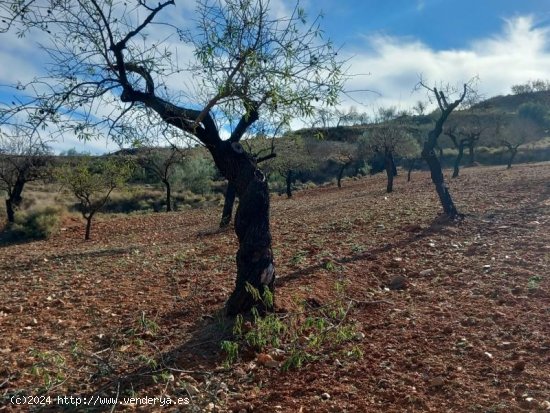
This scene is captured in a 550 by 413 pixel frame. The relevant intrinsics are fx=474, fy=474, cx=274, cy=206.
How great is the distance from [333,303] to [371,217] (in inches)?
274

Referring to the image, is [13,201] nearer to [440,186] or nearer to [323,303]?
[440,186]

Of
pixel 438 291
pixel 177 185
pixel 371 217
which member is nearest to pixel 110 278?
pixel 438 291

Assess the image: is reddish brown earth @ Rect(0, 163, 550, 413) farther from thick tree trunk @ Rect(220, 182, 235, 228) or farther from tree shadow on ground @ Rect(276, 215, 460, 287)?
thick tree trunk @ Rect(220, 182, 235, 228)

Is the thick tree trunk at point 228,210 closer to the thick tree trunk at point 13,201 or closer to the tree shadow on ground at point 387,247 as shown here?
the tree shadow on ground at point 387,247

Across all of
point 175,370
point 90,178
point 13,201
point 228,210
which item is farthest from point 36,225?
point 175,370

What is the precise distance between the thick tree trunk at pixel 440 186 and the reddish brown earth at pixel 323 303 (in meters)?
0.57

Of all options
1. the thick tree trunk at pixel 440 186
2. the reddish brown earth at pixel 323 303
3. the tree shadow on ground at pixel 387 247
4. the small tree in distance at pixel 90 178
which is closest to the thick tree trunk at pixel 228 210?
the small tree in distance at pixel 90 178

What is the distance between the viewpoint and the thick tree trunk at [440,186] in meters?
10.5

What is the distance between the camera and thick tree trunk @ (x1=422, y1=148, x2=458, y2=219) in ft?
34.5

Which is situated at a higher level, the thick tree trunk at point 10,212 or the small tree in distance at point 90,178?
the small tree in distance at point 90,178

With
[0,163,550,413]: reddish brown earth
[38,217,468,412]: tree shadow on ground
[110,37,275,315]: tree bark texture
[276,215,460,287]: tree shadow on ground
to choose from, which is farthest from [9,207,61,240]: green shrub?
[38,217,468,412]: tree shadow on ground

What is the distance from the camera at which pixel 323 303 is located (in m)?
5.53

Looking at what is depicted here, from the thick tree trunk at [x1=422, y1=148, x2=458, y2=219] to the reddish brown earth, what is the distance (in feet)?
1.86

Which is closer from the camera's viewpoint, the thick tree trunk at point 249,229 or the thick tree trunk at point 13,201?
the thick tree trunk at point 249,229
